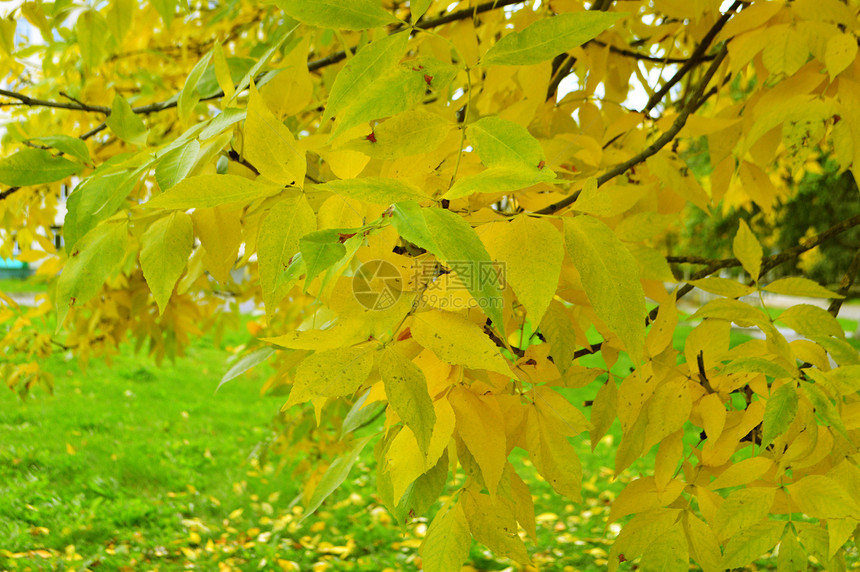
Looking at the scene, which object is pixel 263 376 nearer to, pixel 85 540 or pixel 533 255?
pixel 85 540

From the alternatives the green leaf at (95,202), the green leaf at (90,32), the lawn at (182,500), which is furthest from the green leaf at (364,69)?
the lawn at (182,500)

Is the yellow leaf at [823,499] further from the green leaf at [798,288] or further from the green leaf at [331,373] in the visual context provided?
the green leaf at [331,373]

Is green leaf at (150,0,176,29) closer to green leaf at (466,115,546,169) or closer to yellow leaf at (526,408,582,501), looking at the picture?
green leaf at (466,115,546,169)

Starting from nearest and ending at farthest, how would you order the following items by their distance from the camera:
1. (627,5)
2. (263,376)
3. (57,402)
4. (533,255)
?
(533,255), (627,5), (57,402), (263,376)

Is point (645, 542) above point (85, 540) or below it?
below

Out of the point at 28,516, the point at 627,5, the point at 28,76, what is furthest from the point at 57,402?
the point at 627,5

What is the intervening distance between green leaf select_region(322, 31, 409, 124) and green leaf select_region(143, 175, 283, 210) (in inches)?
3.5

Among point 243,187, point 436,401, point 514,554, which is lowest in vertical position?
point 514,554

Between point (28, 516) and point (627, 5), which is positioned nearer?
point (627, 5)

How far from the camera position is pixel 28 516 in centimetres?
317

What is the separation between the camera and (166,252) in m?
0.59

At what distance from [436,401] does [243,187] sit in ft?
0.80

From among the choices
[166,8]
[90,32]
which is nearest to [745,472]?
[166,8]

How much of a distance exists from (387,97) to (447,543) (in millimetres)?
439
